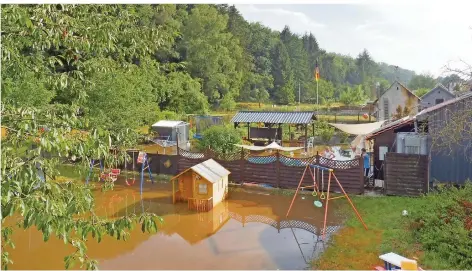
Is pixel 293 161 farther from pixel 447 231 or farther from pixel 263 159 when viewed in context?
pixel 447 231

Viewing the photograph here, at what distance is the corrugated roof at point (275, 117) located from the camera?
23.6 meters

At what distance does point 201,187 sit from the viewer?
1369cm

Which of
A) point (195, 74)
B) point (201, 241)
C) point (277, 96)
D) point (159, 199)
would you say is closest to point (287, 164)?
point (159, 199)

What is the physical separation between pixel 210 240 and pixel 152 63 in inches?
206

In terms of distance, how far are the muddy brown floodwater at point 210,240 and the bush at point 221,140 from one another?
687 cm

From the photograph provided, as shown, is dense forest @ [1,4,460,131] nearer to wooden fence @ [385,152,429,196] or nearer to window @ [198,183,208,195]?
window @ [198,183,208,195]

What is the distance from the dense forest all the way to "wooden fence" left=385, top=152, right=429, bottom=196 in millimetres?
8614

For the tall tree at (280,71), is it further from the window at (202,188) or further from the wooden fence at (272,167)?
the window at (202,188)

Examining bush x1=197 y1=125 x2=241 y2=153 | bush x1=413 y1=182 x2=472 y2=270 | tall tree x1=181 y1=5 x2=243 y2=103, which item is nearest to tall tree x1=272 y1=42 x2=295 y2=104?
tall tree x1=181 y1=5 x2=243 y2=103

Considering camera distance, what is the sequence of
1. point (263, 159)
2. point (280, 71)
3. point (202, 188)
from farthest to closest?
point (280, 71) → point (263, 159) → point (202, 188)

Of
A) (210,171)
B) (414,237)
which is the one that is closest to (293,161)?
(210,171)

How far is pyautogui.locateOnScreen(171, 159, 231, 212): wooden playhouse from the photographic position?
13445 mm

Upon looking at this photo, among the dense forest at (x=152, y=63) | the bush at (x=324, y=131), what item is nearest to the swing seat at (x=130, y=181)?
the dense forest at (x=152, y=63)

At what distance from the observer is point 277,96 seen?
222ft
